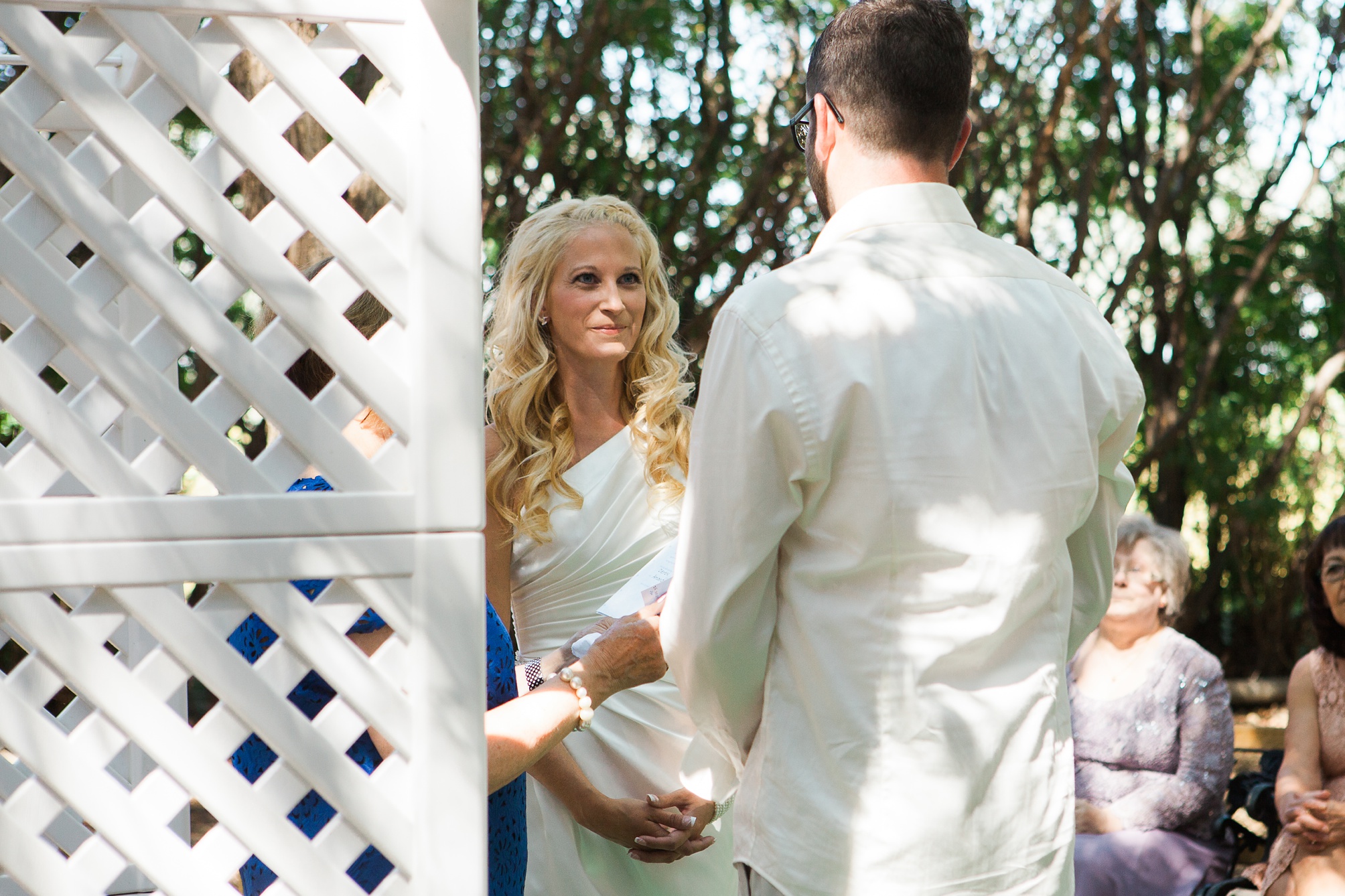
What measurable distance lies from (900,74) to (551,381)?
161 centimetres

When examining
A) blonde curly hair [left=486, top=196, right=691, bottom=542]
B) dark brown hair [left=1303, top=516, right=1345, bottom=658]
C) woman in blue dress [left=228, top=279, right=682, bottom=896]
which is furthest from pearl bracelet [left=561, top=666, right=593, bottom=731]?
dark brown hair [left=1303, top=516, right=1345, bottom=658]

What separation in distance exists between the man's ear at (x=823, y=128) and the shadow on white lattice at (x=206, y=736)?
96cm

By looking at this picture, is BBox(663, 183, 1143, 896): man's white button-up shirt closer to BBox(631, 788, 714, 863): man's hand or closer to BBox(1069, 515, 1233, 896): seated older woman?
BBox(631, 788, 714, 863): man's hand

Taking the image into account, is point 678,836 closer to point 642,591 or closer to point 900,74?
point 642,591

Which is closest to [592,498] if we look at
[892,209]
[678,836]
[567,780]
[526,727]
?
[567,780]

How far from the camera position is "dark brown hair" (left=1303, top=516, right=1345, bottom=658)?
4.21m

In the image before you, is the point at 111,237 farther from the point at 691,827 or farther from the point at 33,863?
the point at 691,827

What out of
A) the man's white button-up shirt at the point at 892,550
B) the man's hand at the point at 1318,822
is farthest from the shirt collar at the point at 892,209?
the man's hand at the point at 1318,822

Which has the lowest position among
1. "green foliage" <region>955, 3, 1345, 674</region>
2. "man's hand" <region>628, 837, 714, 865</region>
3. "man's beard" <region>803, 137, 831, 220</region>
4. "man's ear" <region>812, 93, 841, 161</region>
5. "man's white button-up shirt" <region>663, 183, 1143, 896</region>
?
"green foliage" <region>955, 3, 1345, 674</region>

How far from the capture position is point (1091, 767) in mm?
4410

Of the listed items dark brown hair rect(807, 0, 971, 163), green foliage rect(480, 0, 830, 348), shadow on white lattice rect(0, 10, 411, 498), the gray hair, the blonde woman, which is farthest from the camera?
green foliage rect(480, 0, 830, 348)

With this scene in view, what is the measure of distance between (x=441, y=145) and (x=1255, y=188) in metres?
8.77

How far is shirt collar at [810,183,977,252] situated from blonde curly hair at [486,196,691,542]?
127 cm

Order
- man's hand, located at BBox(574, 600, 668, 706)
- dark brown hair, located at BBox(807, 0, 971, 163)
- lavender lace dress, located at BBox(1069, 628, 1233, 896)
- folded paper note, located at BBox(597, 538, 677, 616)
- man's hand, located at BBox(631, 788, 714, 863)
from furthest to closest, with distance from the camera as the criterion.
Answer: lavender lace dress, located at BBox(1069, 628, 1233, 896) < man's hand, located at BBox(631, 788, 714, 863) < folded paper note, located at BBox(597, 538, 677, 616) < man's hand, located at BBox(574, 600, 668, 706) < dark brown hair, located at BBox(807, 0, 971, 163)
